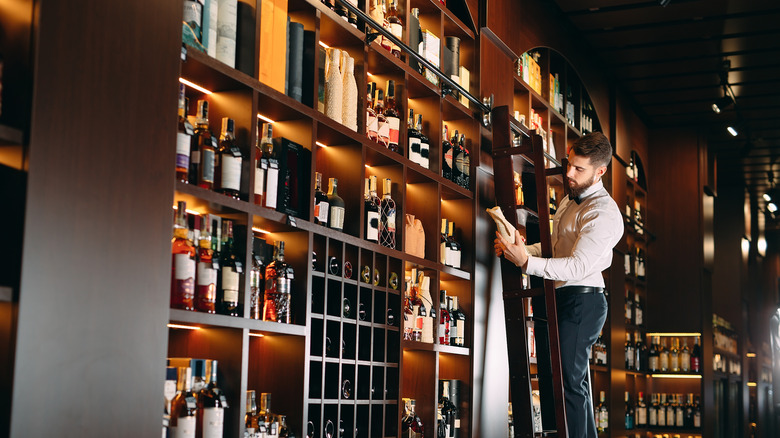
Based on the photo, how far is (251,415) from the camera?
295cm

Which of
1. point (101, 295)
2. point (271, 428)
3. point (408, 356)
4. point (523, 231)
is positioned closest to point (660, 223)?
point (523, 231)

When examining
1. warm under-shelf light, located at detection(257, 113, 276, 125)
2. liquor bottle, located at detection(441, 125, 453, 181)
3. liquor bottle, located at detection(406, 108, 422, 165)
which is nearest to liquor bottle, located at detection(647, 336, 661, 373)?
liquor bottle, located at detection(441, 125, 453, 181)

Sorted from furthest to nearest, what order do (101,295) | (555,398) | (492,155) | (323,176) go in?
(492,155) → (555,398) → (323,176) → (101,295)

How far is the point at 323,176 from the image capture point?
366 centimetres

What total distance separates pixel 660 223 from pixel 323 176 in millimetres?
5845

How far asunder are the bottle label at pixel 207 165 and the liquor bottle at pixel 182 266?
11 centimetres

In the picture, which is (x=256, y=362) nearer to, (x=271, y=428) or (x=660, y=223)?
(x=271, y=428)

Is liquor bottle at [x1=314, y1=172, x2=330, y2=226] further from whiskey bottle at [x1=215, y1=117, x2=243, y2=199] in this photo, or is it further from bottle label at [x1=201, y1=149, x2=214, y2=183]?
bottle label at [x1=201, y1=149, x2=214, y2=183]

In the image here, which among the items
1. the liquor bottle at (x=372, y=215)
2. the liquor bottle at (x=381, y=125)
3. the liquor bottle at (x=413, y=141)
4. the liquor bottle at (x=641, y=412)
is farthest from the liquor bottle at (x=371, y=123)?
the liquor bottle at (x=641, y=412)

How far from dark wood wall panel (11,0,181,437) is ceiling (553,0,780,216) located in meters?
4.19

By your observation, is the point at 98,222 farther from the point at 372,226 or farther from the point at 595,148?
the point at 595,148

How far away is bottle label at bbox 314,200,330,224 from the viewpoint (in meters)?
3.34

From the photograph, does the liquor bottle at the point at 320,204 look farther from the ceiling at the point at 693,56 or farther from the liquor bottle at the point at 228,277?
the ceiling at the point at 693,56

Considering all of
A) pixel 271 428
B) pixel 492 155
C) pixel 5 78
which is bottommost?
pixel 271 428
